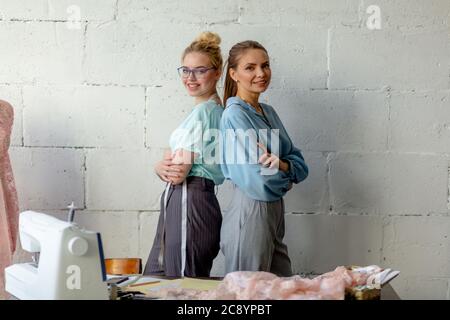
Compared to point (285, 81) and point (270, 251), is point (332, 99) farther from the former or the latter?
point (270, 251)

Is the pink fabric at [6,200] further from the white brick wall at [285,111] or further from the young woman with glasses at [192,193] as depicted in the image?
the young woman with glasses at [192,193]

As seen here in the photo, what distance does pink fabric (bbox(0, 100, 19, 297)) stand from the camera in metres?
2.86

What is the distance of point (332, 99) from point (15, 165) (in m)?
1.56

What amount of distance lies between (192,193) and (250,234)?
319 millimetres

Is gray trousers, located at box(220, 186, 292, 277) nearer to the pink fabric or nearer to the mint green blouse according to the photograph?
the mint green blouse

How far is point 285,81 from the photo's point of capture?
3230mm

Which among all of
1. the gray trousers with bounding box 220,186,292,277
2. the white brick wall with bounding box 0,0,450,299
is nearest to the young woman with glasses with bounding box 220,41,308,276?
the gray trousers with bounding box 220,186,292,277

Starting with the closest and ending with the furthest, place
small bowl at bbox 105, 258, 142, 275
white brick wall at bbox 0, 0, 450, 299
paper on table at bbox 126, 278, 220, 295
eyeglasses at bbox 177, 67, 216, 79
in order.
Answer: paper on table at bbox 126, 278, 220, 295 < small bowl at bbox 105, 258, 142, 275 < eyeglasses at bbox 177, 67, 216, 79 < white brick wall at bbox 0, 0, 450, 299

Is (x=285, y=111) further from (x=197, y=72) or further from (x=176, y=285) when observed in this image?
(x=176, y=285)

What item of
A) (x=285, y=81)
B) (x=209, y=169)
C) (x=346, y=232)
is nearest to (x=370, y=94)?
(x=285, y=81)

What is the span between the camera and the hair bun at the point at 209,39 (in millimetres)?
2932

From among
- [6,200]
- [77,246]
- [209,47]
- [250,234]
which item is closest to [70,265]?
[77,246]

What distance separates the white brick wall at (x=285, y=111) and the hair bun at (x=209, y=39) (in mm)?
249

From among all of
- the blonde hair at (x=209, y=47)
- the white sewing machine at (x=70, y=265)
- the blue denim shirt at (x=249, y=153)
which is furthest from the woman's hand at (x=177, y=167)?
the white sewing machine at (x=70, y=265)
